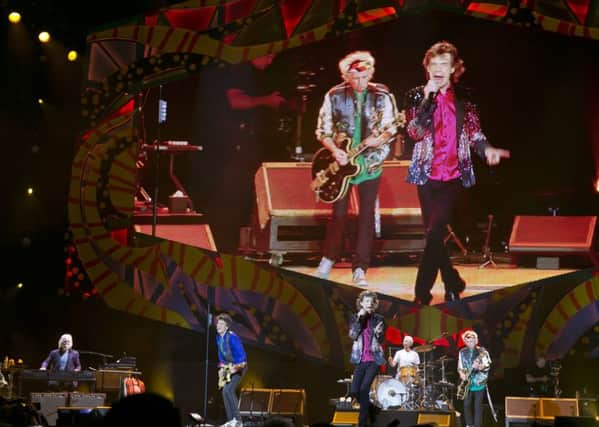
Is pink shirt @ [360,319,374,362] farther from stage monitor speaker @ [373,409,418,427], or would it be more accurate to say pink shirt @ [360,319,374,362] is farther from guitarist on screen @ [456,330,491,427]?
guitarist on screen @ [456,330,491,427]

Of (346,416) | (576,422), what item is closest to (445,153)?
(346,416)

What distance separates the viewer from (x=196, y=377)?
14.3 m

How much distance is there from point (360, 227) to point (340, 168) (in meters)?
0.96

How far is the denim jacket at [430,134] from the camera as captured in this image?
14.3m

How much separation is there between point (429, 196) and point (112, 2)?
599 centimetres

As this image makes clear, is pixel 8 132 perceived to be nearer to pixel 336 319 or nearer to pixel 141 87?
pixel 141 87

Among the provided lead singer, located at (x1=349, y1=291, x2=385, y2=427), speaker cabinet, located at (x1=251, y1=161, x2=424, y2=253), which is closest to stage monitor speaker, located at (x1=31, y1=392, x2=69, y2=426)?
lead singer, located at (x1=349, y1=291, x2=385, y2=427)

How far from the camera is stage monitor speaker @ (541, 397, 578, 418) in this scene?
492 inches

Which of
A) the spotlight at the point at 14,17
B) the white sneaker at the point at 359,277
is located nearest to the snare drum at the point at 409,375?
the white sneaker at the point at 359,277

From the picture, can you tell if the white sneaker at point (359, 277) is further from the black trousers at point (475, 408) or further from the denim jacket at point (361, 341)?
the denim jacket at point (361, 341)

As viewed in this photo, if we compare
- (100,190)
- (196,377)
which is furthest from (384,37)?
(196,377)

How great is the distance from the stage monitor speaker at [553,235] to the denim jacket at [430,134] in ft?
3.39

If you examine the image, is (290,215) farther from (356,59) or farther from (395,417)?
(395,417)

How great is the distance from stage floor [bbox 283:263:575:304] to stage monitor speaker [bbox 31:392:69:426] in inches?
162
